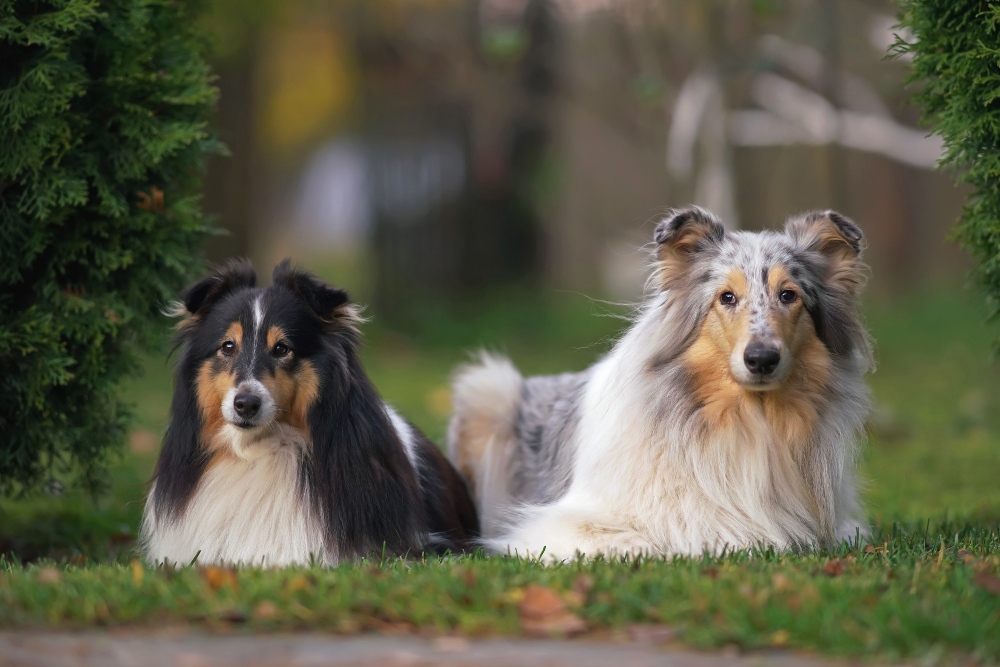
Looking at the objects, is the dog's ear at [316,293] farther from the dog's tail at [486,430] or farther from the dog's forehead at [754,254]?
the dog's tail at [486,430]

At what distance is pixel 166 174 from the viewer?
20.5ft

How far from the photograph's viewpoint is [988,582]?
4277mm

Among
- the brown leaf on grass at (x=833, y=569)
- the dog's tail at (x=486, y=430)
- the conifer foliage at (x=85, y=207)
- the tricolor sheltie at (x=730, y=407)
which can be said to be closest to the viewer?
the brown leaf on grass at (x=833, y=569)

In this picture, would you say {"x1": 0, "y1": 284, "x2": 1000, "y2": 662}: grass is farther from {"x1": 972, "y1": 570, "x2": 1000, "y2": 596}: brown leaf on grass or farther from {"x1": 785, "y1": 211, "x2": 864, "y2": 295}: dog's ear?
{"x1": 785, "y1": 211, "x2": 864, "y2": 295}: dog's ear

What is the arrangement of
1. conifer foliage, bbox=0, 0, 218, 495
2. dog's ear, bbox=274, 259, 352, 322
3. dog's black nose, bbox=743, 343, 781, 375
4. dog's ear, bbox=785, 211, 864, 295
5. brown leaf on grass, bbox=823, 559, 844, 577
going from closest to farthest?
brown leaf on grass, bbox=823, 559, 844, 577
dog's black nose, bbox=743, 343, 781, 375
dog's ear, bbox=274, 259, 352, 322
dog's ear, bbox=785, 211, 864, 295
conifer foliage, bbox=0, 0, 218, 495

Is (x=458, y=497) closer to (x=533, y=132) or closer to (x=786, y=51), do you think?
(x=786, y=51)

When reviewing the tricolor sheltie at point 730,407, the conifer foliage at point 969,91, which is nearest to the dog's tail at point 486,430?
the tricolor sheltie at point 730,407

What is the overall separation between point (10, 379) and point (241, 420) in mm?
1613

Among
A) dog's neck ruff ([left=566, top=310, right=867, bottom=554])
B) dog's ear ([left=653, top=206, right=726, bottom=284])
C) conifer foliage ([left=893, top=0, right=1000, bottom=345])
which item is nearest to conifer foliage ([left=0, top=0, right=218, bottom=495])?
dog's ear ([left=653, top=206, right=726, bottom=284])

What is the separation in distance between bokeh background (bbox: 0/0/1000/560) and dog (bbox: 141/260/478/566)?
2.01 metres

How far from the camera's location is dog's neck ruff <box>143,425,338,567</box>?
17.2ft

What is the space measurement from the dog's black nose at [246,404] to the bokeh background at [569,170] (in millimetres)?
2513

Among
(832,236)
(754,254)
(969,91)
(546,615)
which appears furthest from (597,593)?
(969,91)

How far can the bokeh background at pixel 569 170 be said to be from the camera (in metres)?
11.9
